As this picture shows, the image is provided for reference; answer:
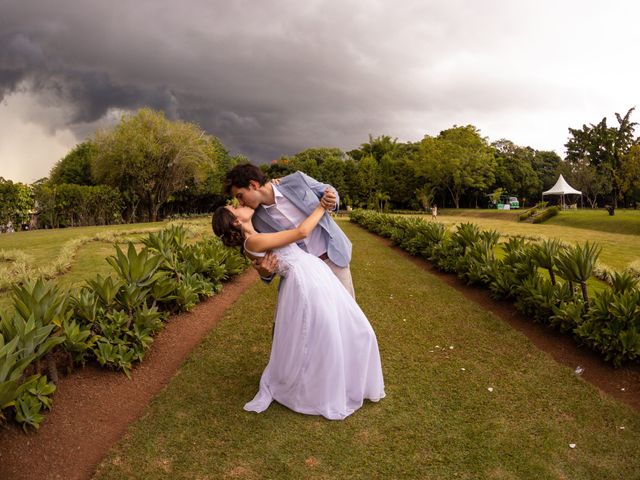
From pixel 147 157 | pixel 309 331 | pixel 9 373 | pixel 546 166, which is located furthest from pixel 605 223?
pixel 546 166

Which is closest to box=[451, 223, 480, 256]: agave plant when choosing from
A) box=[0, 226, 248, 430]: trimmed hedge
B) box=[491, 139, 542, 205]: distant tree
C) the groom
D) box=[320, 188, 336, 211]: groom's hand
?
box=[0, 226, 248, 430]: trimmed hedge

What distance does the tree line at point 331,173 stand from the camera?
26.9m

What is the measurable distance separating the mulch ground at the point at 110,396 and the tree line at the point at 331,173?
2155cm

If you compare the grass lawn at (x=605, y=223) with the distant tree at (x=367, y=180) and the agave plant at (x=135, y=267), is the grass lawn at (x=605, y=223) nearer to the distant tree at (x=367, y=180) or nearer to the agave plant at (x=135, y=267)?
the agave plant at (x=135, y=267)

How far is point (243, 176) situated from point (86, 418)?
251 centimetres

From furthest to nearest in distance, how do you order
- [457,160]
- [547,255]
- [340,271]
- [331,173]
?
1. [331,173]
2. [457,160]
3. [547,255]
4. [340,271]

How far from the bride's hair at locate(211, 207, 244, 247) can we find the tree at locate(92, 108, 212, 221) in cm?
3088

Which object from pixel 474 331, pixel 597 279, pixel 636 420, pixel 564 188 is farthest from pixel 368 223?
pixel 564 188

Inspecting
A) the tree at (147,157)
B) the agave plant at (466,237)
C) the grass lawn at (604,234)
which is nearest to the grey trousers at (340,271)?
the agave plant at (466,237)

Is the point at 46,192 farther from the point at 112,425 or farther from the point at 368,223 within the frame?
the point at 112,425

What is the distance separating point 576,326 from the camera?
5.75m

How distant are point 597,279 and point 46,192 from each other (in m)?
26.0

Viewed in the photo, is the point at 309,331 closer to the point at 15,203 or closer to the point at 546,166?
the point at 15,203

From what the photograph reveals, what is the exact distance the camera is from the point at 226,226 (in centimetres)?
368
